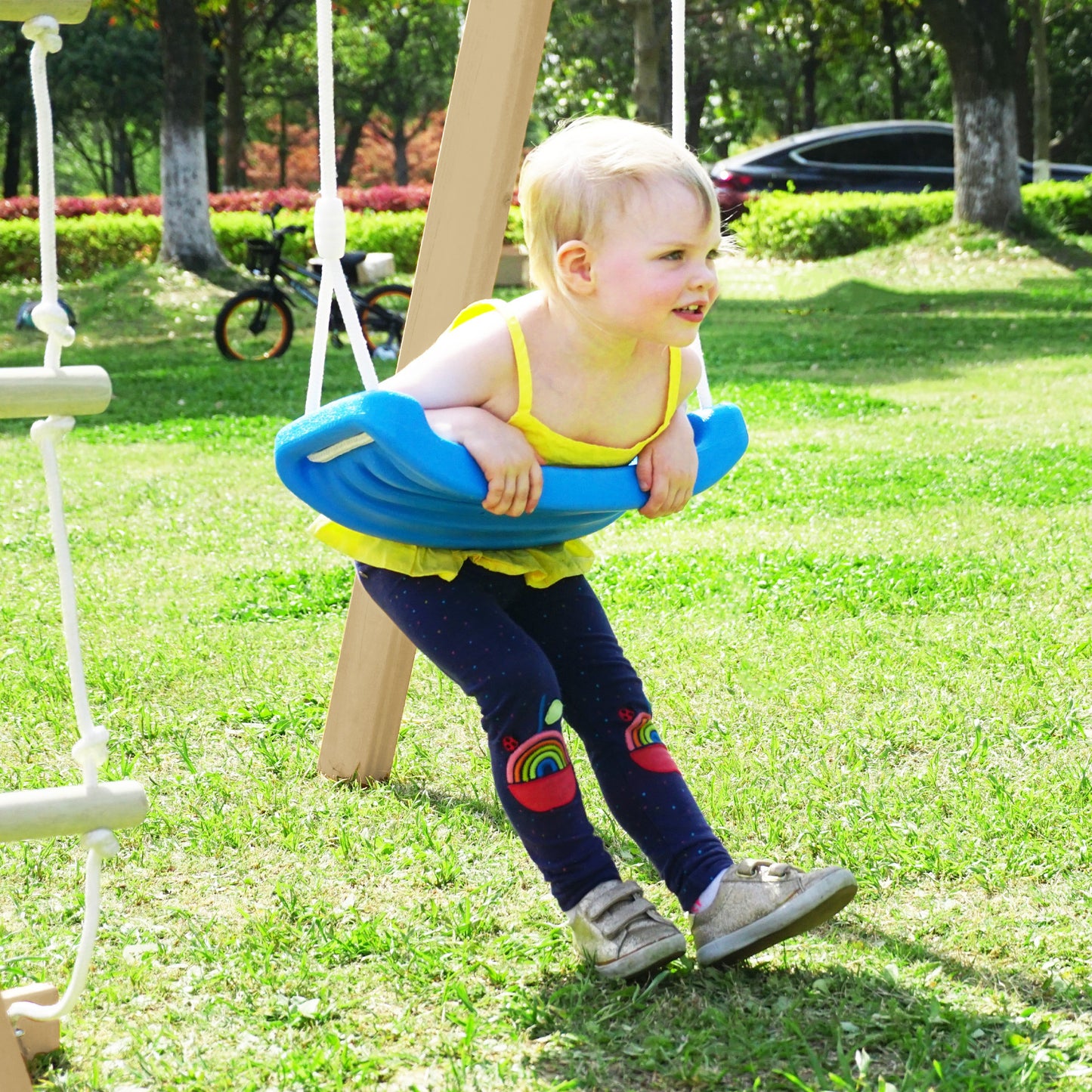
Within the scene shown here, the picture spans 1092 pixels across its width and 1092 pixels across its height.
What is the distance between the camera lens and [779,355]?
10.5 m

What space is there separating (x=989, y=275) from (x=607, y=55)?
21889 mm

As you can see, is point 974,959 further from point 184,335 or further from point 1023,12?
point 1023,12

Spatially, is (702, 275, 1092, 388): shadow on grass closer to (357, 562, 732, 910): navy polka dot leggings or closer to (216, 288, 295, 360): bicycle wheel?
(216, 288, 295, 360): bicycle wheel

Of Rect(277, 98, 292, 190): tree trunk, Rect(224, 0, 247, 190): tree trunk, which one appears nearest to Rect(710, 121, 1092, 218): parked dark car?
Rect(224, 0, 247, 190): tree trunk

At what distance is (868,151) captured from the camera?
2114cm

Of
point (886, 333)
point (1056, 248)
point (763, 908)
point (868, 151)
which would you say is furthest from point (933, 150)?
point (763, 908)

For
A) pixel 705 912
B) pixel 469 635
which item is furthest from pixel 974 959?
pixel 469 635

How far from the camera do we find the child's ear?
82.9 inches

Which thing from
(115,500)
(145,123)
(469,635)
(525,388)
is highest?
(145,123)

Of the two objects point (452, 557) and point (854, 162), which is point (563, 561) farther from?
point (854, 162)

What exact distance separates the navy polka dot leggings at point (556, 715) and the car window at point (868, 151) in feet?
65.2

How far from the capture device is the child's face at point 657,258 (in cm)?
206

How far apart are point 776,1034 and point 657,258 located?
1143 millimetres

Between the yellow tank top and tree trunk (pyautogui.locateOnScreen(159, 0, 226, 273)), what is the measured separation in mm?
12792
